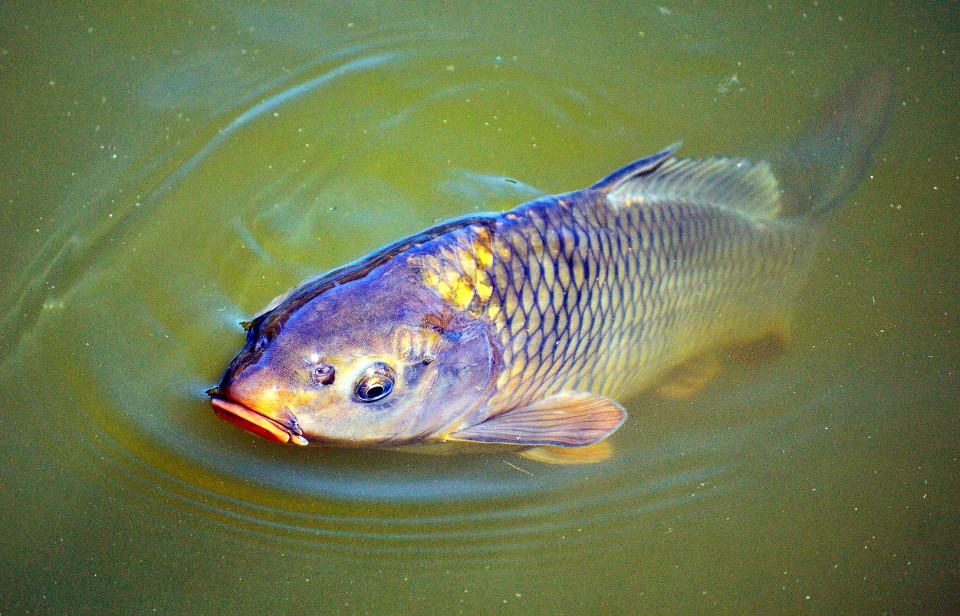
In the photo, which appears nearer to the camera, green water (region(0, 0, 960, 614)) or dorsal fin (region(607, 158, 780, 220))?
green water (region(0, 0, 960, 614))

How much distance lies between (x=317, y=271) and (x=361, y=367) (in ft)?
2.50

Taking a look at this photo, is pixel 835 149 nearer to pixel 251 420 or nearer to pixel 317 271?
A: pixel 317 271

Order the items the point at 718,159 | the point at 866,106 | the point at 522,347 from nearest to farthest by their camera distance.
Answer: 1. the point at 522,347
2. the point at 718,159
3. the point at 866,106

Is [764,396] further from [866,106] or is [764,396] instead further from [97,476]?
[97,476]

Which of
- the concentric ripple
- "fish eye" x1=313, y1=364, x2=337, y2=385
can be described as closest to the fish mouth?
"fish eye" x1=313, y1=364, x2=337, y2=385

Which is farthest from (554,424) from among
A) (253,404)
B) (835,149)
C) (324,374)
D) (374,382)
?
Answer: (835,149)

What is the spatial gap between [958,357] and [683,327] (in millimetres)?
1166

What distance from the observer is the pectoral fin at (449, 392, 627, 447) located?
2.16 meters

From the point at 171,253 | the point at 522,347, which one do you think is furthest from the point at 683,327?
the point at 171,253

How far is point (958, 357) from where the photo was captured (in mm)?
2812

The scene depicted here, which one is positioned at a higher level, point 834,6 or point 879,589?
point 834,6

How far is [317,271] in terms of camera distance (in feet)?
8.37

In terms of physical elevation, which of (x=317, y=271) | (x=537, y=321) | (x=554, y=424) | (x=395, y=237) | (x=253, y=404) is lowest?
(x=554, y=424)

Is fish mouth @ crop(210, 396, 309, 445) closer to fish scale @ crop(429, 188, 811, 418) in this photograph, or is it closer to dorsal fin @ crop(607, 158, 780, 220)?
fish scale @ crop(429, 188, 811, 418)
